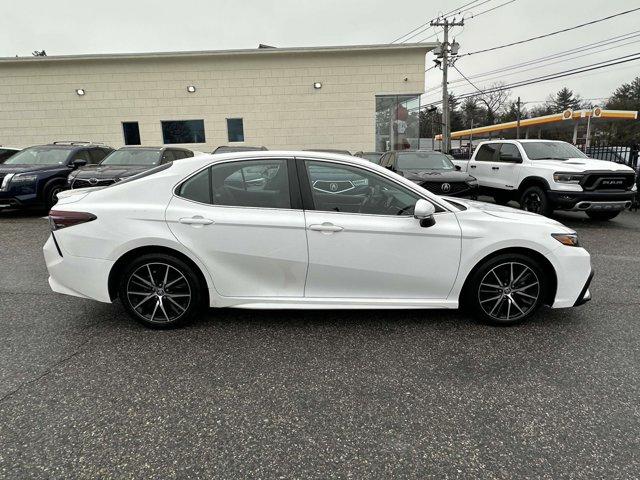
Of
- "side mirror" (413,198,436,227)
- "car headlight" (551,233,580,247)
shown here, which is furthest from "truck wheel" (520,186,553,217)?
"side mirror" (413,198,436,227)

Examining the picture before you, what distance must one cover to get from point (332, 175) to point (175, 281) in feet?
5.37

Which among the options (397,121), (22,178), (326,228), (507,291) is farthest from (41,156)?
(397,121)

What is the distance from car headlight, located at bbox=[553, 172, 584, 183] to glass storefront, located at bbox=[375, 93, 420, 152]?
1021cm

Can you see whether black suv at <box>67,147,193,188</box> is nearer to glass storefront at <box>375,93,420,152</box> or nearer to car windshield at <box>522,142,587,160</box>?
car windshield at <box>522,142,587,160</box>

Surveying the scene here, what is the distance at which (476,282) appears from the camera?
11.8 feet

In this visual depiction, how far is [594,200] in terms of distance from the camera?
26.2ft

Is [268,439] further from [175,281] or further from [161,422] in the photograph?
[175,281]

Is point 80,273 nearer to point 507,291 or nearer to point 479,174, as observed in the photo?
point 507,291

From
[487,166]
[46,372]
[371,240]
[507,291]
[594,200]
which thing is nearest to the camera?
[46,372]

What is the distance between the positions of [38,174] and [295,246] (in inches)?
325

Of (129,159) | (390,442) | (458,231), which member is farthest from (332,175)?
(129,159)

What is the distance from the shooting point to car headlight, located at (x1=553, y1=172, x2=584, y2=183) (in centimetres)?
798

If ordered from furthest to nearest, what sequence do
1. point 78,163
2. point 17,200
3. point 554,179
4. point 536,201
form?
point 78,163 → point 17,200 → point 536,201 → point 554,179

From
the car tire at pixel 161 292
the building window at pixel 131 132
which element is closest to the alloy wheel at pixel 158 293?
the car tire at pixel 161 292
